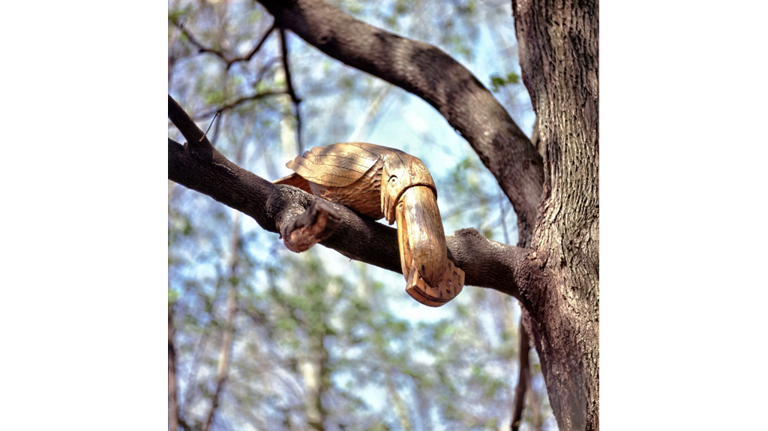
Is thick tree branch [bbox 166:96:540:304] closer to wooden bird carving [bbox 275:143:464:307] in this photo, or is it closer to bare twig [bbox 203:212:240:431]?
wooden bird carving [bbox 275:143:464:307]

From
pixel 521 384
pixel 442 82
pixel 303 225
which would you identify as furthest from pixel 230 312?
pixel 303 225

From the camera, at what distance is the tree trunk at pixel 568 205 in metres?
1.74

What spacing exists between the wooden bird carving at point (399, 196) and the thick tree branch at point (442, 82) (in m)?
0.59

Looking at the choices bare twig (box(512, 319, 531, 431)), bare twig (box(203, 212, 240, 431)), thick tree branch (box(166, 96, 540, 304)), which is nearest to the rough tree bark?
thick tree branch (box(166, 96, 540, 304))

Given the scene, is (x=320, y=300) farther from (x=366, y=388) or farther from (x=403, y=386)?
Result: (x=403, y=386)

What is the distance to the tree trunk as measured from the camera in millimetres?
1737

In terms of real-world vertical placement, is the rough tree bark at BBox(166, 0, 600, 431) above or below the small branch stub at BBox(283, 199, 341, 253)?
above

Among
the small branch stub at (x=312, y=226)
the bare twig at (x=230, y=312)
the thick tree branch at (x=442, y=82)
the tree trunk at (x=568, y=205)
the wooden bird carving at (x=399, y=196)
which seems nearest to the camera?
the small branch stub at (x=312, y=226)

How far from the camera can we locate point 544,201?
1939 mm

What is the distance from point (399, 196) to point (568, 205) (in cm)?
57

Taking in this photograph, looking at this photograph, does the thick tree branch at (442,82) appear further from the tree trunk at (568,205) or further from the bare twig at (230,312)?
the bare twig at (230,312)

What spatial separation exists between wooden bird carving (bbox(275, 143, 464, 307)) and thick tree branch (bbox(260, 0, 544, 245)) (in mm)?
591

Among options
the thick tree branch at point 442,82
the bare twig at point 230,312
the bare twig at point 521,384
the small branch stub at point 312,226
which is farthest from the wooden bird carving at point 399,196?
the bare twig at point 230,312

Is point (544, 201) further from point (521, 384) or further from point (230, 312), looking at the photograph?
point (230, 312)
